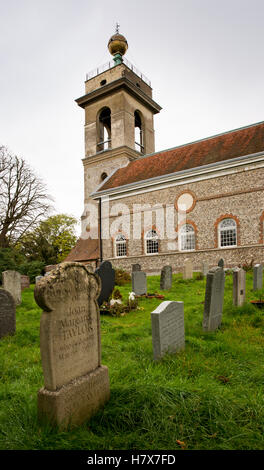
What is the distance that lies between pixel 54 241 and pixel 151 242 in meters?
23.9

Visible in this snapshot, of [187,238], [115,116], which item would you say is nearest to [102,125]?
[115,116]

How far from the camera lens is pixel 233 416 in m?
2.60

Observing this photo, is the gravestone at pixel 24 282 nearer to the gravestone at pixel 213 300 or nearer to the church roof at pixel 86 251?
the church roof at pixel 86 251

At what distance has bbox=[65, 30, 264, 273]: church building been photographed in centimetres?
1614

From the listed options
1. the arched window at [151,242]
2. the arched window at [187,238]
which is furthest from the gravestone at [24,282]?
the arched window at [187,238]

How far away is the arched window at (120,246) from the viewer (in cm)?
2080

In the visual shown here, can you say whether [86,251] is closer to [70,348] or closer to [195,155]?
[195,155]

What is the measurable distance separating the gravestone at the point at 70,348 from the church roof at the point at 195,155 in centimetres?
1592

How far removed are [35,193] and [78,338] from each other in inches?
1057

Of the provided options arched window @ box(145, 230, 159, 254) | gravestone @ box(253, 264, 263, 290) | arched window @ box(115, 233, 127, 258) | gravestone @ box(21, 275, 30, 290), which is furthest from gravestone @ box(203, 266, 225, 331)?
arched window @ box(115, 233, 127, 258)

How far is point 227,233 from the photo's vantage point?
16.9m
